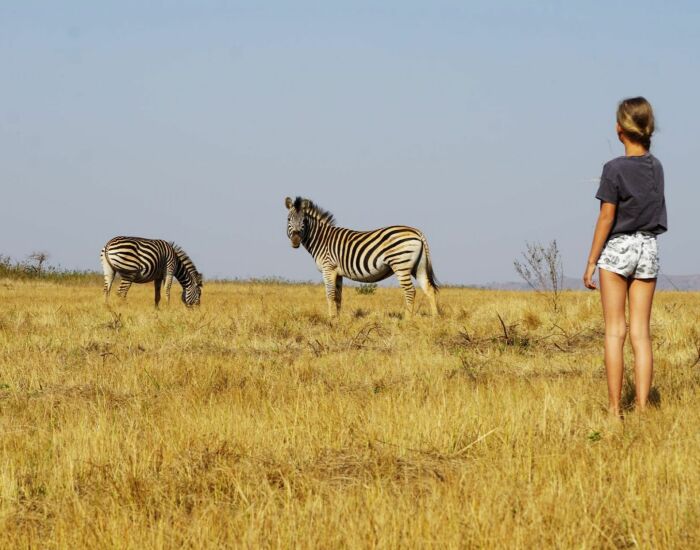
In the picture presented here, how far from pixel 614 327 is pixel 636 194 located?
3.45 ft

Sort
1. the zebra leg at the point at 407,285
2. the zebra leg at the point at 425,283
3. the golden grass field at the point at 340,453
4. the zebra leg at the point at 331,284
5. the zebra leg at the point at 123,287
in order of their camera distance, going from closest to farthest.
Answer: the golden grass field at the point at 340,453, the zebra leg at the point at 425,283, the zebra leg at the point at 407,285, the zebra leg at the point at 331,284, the zebra leg at the point at 123,287

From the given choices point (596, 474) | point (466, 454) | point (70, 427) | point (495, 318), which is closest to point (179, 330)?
point (495, 318)

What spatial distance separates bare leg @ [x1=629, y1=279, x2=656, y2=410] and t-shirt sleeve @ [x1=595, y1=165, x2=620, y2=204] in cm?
68

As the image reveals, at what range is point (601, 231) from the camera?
6.15 meters

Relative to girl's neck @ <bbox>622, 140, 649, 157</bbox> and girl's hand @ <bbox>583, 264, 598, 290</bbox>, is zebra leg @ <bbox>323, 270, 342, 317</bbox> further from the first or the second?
Answer: girl's neck @ <bbox>622, 140, 649, 157</bbox>

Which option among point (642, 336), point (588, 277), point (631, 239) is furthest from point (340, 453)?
point (631, 239)

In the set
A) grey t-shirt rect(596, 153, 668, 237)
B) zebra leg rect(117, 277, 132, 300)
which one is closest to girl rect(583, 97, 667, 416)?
grey t-shirt rect(596, 153, 668, 237)

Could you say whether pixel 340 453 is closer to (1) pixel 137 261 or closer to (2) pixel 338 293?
(2) pixel 338 293

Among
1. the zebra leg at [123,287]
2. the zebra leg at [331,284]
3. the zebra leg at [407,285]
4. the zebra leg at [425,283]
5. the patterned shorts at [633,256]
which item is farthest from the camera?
the zebra leg at [123,287]

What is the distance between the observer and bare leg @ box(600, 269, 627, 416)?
6.14 meters

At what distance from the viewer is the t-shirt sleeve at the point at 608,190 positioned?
614cm

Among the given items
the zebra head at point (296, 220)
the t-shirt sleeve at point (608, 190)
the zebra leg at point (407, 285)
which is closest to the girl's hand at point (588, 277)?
the t-shirt sleeve at point (608, 190)

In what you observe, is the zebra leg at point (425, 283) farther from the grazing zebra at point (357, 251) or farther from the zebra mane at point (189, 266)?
the zebra mane at point (189, 266)

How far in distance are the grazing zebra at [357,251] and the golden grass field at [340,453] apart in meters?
6.25
